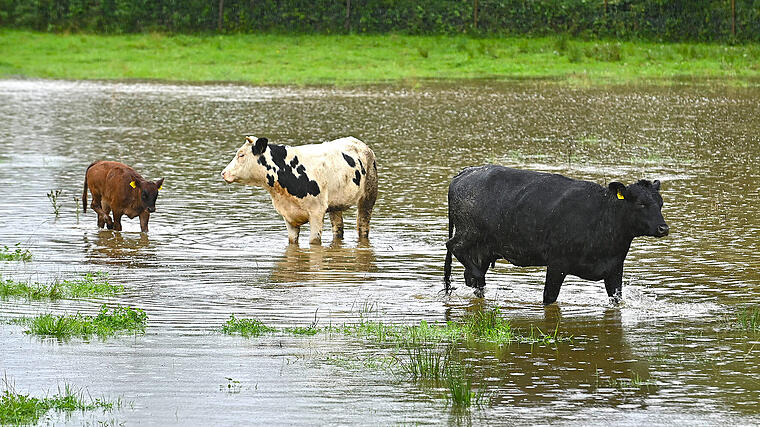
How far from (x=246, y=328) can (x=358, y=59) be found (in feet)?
105

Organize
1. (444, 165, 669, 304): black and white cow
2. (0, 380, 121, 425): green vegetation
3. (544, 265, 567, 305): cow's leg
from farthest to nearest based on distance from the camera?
(544, 265, 567, 305): cow's leg, (444, 165, 669, 304): black and white cow, (0, 380, 121, 425): green vegetation

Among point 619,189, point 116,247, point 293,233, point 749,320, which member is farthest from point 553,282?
point 116,247

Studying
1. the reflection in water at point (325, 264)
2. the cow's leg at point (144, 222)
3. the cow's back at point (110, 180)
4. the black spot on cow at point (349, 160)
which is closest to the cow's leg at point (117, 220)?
the cow's back at point (110, 180)

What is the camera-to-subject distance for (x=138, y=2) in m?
50.6

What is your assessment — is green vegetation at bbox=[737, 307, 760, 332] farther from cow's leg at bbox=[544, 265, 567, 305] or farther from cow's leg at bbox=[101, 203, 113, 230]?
cow's leg at bbox=[101, 203, 113, 230]

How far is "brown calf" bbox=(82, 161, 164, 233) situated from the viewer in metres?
13.9

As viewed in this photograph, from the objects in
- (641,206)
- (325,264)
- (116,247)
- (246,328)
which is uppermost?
(641,206)

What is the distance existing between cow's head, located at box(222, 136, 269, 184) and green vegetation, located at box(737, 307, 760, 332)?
17.8 feet

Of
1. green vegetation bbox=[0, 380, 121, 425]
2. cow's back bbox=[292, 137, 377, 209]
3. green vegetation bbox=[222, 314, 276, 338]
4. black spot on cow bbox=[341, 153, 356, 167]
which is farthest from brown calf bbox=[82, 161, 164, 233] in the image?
green vegetation bbox=[0, 380, 121, 425]

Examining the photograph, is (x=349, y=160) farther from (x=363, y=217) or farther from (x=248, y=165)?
(x=248, y=165)

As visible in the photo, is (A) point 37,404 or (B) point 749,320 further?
(B) point 749,320

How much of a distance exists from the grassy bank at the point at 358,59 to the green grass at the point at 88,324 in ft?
87.2

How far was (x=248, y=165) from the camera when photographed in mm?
13078

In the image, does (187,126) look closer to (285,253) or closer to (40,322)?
(285,253)
